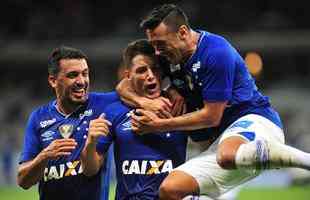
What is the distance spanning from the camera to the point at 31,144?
18.5ft

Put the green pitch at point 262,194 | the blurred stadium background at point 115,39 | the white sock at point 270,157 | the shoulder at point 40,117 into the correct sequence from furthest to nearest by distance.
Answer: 1. the blurred stadium background at point 115,39
2. the green pitch at point 262,194
3. the shoulder at point 40,117
4. the white sock at point 270,157

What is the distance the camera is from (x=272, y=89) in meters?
22.5

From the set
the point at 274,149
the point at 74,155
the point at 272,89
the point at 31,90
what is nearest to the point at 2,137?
the point at 31,90

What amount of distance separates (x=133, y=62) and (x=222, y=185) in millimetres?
1053

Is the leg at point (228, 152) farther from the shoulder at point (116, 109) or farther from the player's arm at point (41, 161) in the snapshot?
the player's arm at point (41, 161)

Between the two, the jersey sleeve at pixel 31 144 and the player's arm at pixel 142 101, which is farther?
the jersey sleeve at pixel 31 144

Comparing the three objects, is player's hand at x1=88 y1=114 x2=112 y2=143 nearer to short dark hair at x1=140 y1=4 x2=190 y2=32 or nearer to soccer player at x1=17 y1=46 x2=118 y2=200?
soccer player at x1=17 y1=46 x2=118 y2=200

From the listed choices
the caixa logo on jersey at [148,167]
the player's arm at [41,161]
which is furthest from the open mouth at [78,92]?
the caixa logo on jersey at [148,167]

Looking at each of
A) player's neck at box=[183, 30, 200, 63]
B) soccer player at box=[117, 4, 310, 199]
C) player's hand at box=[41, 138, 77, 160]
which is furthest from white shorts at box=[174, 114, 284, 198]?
player's hand at box=[41, 138, 77, 160]

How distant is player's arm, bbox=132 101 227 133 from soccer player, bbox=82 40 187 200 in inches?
12.7

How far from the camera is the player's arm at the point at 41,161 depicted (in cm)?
509

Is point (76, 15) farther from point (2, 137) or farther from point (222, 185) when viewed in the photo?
point (222, 185)

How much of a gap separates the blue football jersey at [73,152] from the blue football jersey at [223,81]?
80 cm

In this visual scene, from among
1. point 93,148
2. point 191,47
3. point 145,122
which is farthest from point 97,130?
point 191,47
